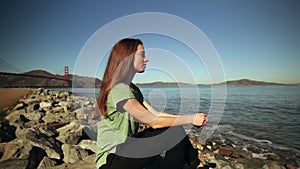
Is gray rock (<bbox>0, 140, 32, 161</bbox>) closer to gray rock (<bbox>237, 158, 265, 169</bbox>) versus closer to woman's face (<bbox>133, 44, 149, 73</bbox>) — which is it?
woman's face (<bbox>133, 44, 149, 73</bbox>)

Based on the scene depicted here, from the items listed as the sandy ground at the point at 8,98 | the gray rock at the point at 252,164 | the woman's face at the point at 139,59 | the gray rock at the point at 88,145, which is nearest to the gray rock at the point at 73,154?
the gray rock at the point at 88,145

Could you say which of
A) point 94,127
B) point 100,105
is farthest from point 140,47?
point 94,127

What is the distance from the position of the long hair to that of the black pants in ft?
1.03

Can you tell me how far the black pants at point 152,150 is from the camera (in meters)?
1.71

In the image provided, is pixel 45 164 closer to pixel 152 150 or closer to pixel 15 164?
pixel 15 164

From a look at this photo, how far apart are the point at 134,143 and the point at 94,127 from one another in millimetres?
3429

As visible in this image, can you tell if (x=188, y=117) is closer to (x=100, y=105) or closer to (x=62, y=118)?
(x=100, y=105)

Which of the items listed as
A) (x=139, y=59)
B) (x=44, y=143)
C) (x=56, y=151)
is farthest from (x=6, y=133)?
(x=139, y=59)

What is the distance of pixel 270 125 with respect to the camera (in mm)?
8531

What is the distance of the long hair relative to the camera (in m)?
1.74

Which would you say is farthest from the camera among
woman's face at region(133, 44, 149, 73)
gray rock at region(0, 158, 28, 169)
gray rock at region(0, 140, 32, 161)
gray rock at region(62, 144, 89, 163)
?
gray rock at region(62, 144, 89, 163)

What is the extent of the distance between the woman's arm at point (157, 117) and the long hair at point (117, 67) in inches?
7.6

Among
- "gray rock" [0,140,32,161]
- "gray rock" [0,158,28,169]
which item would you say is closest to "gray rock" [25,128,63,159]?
"gray rock" [0,140,32,161]

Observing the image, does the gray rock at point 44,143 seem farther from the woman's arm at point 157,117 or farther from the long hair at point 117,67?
the woman's arm at point 157,117
